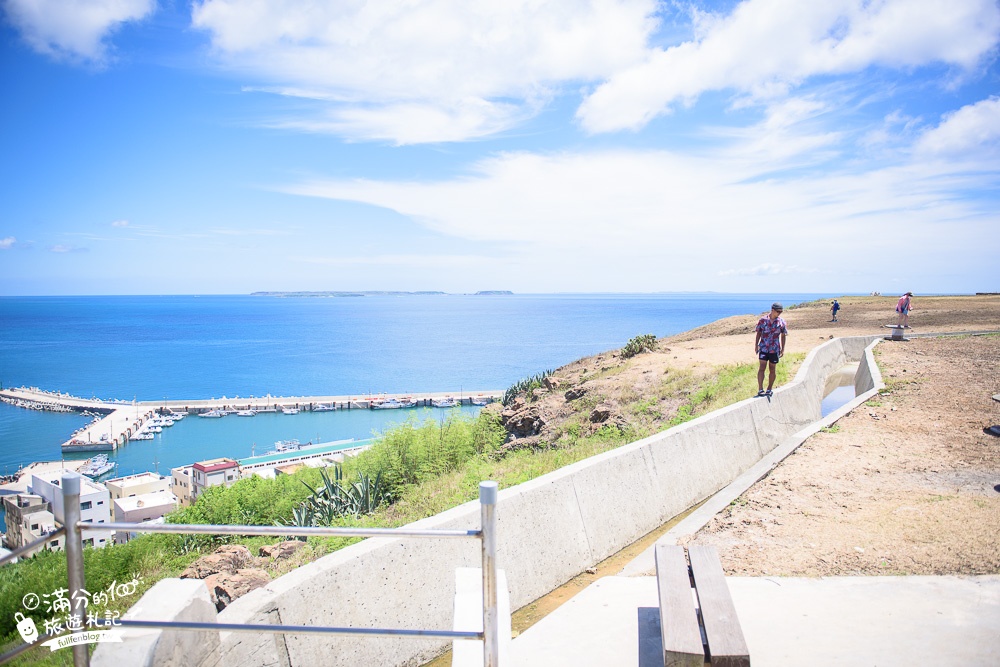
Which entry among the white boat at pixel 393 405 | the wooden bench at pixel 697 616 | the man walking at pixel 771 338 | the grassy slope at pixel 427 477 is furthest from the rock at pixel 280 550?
the white boat at pixel 393 405

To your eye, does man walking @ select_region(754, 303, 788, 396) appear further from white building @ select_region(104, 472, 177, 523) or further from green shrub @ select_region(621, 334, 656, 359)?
white building @ select_region(104, 472, 177, 523)

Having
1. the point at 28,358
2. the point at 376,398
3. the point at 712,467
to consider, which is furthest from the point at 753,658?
the point at 28,358

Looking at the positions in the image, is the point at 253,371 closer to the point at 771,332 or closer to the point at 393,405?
the point at 393,405

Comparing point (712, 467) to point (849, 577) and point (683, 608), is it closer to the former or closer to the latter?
point (849, 577)

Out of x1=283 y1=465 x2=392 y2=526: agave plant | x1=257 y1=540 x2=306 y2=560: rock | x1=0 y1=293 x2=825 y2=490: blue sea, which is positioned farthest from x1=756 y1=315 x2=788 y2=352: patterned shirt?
x1=0 y1=293 x2=825 y2=490: blue sea

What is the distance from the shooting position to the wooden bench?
294 cm

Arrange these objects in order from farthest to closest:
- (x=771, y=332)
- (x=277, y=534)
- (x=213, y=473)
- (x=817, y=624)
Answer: (x=213, y=473), (x=771, y=332), (x=817, y=624), (x=277, y=534)

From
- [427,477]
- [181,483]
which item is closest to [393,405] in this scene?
[181,483]

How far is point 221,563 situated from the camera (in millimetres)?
5855

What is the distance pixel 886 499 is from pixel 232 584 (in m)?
6.91

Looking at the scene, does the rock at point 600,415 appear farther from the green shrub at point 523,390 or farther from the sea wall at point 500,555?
A: the green shrub at point 523,390

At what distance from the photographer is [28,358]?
130000 millimetres

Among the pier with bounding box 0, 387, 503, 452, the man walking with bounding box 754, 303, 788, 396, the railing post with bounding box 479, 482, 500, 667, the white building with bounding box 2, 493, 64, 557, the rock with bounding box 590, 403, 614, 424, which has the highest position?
the man walking with bounding box 754, 303, 788, 396

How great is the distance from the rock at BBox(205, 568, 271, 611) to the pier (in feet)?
201
